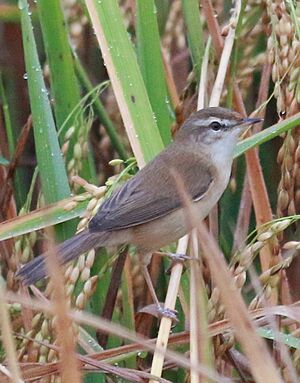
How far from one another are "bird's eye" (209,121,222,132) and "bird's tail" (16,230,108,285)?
557mm

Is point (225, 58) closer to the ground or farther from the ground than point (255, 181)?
farther from the ground

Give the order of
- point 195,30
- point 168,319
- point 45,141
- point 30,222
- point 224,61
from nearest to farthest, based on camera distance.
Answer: point 168,319 < point 30,222 < point 45,141 < point 224,61 < point 195,30

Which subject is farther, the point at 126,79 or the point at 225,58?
the point at 225,58

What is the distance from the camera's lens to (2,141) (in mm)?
3082

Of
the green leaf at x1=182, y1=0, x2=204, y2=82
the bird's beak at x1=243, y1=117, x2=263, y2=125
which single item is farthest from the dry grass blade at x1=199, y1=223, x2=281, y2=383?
the green leaf at x1=182, y1=0, x2=204, y2=82

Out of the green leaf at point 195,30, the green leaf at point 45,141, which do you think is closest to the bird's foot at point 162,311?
the green leaf at point 45,141

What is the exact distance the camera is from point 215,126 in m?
2.80

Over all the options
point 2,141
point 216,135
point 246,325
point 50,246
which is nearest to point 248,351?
point 246,325

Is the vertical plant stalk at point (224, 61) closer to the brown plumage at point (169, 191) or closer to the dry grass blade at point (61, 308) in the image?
the brown plumage at point (169, 191)

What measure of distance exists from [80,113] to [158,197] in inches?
18.0

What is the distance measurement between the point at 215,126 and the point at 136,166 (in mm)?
323

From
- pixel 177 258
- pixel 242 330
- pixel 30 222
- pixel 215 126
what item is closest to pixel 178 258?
pixel 177 258

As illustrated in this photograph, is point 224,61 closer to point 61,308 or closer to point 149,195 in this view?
point 149,195

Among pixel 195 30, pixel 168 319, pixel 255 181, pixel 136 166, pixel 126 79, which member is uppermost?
pixel 195 30
